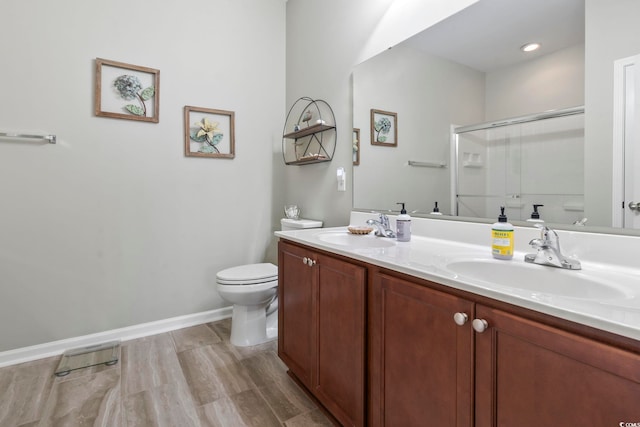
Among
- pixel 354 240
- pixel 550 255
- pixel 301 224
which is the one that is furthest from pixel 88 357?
pixel 550 255

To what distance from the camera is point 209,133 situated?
2449 mm

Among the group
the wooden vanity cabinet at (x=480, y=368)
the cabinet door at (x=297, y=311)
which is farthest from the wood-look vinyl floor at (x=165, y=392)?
the wooden vanity cabinet at (x=480, y=368)

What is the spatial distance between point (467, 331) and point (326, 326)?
0.68 metres

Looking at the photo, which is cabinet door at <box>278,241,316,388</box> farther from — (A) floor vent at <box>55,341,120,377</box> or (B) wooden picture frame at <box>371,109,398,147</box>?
(A) floor vent at <box>55,341,120,377</box>

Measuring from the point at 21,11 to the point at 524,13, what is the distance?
2.74 metres

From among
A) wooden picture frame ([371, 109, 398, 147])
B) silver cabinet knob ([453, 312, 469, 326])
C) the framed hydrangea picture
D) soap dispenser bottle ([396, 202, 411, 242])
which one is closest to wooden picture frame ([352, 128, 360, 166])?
wooden picture frame ([371, 109, 398, 147])

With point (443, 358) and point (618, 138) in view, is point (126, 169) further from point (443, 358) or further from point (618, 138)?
point (618, 138)

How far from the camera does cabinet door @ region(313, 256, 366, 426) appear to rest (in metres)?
1.12

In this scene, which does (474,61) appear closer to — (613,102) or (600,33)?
(600,33)

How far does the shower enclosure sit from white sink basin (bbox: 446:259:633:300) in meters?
0.27

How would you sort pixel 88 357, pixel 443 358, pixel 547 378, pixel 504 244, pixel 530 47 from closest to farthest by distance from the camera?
pixel 547 378 < pixel 443 358 < pixel 504 244 < pixel 530 47 < pixel 88 357

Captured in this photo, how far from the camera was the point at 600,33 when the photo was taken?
0.98 metres

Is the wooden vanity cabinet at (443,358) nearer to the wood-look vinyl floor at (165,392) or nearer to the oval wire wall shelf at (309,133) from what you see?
the wood-look vinyl floor at (165,392)

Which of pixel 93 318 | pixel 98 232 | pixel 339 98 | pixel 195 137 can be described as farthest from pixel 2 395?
pixel 339 98
